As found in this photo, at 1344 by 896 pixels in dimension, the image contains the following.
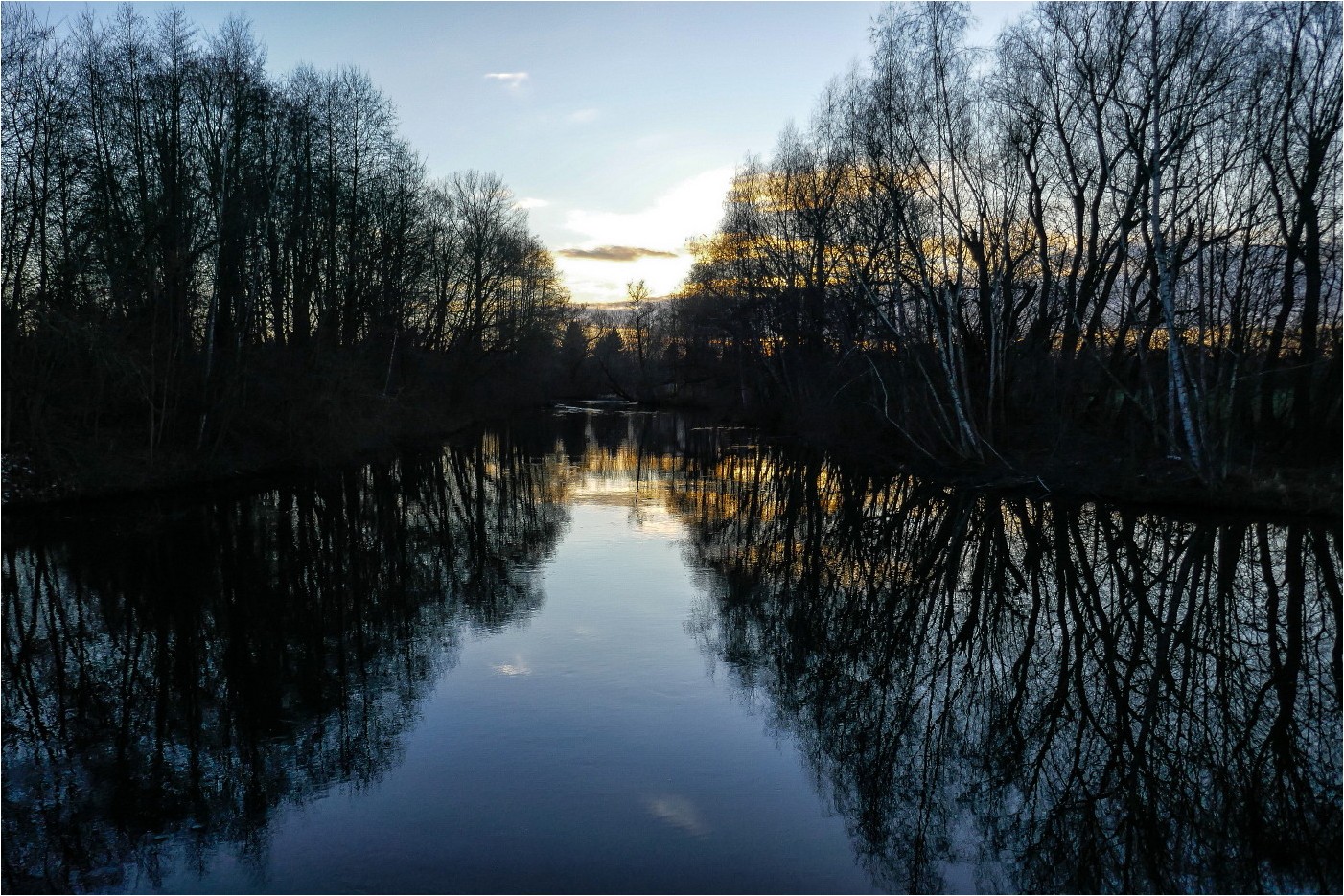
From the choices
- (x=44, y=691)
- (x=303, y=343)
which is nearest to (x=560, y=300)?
(x=303, y=343)

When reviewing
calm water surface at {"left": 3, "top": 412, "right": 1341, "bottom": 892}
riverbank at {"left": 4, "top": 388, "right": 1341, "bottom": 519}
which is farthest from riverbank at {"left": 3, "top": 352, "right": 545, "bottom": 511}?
A: calm water surface at {"left": 3, "top": 412, "right": 1341, "bottom": 892}

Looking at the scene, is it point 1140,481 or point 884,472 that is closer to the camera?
point 1140,481

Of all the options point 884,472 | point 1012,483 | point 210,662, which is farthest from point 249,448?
point 1012,483

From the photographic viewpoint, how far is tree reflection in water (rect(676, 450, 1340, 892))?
522 cm

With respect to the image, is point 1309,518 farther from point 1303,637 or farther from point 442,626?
point 442,626

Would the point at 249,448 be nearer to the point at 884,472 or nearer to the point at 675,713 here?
the point at 884,472

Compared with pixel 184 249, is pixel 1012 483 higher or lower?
lower

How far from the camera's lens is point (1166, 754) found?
20.9ft

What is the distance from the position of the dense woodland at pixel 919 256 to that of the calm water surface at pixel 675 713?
5.17 metres

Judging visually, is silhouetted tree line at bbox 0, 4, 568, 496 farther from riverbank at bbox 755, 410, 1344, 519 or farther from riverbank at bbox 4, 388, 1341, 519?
riverbank at bbox 755, 410, 1344, 519

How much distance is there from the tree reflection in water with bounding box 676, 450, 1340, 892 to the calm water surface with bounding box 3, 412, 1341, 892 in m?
0.03

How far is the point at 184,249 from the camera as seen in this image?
20625mm

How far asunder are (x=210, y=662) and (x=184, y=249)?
15.4 m

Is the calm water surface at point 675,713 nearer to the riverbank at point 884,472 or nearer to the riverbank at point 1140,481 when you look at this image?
the riverbank at point 1140,481
